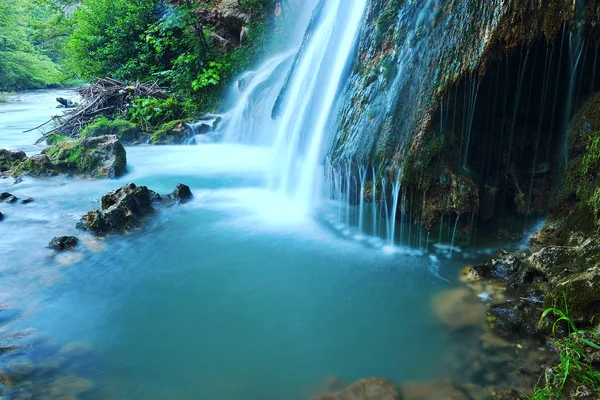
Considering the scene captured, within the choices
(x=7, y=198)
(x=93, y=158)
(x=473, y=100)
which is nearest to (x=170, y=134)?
(x=93, y=158)

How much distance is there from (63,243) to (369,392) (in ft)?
15.6

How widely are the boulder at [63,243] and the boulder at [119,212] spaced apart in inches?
18.1

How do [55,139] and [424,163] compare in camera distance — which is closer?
[424,163]

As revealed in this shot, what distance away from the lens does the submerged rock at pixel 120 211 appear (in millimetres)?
6348

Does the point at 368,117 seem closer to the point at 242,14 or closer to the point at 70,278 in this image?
the point at 70,278

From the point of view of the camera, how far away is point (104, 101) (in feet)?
47.2

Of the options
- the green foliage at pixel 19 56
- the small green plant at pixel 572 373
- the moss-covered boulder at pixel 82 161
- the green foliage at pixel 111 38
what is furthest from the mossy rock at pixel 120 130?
the green foliage at pixel 19 56

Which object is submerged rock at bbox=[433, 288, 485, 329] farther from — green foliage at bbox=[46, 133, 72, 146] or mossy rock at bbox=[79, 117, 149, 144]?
green foliage at bbox=[46, 133, 72, 146]

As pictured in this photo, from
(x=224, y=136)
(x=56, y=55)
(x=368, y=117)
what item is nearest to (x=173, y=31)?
(x=224, y=136)

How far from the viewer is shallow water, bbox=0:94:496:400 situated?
11.7 ft

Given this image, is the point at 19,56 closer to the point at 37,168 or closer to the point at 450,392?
the point at 37,168

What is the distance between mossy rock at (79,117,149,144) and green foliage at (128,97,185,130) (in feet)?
1.34

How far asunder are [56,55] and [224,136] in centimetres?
3937

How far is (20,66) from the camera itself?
33.0 metres
